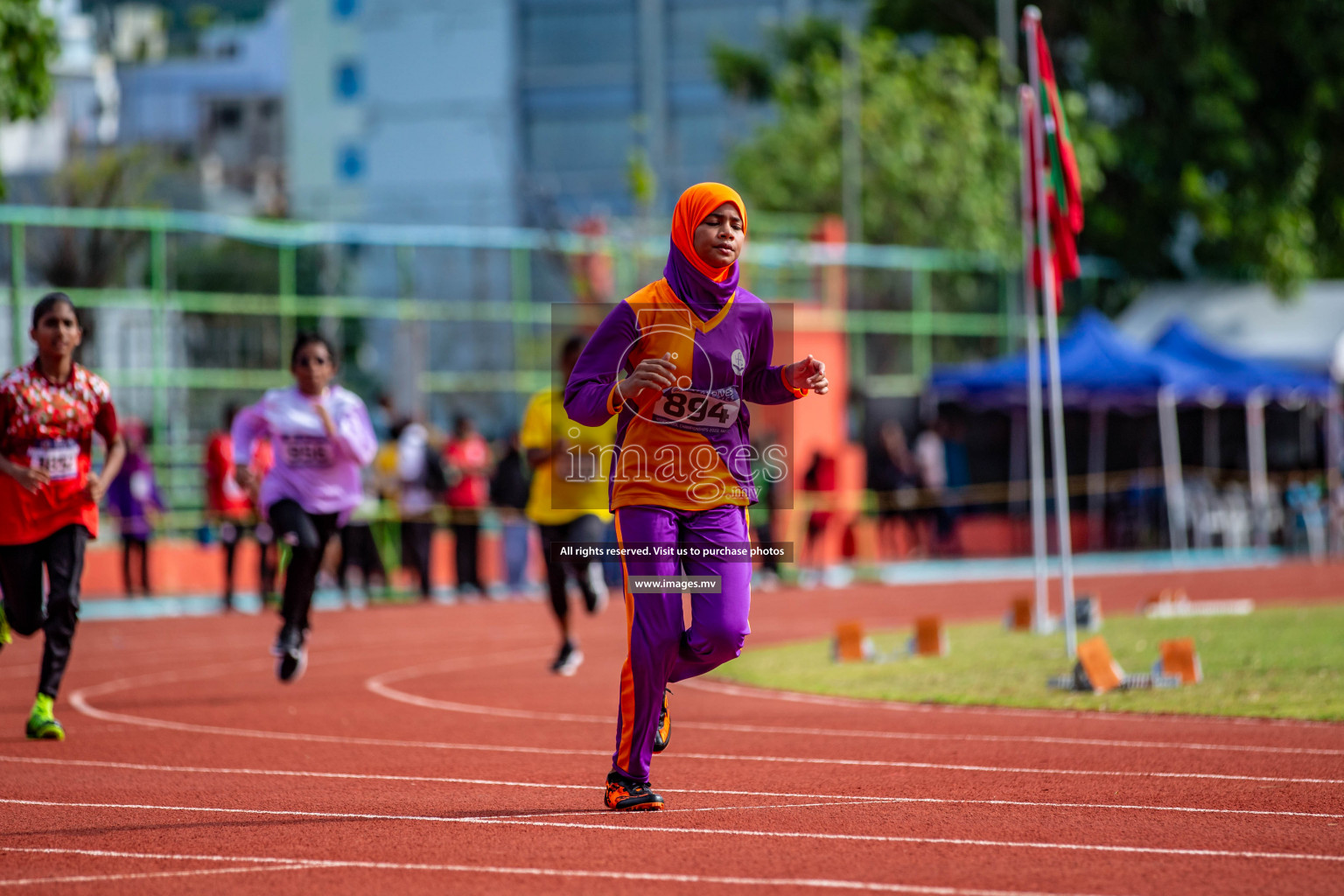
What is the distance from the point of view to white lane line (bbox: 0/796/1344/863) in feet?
20.6

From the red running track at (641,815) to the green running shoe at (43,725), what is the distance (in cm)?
14

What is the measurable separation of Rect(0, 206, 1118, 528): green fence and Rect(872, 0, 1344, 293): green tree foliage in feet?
6.61

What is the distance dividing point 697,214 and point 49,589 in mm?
4700

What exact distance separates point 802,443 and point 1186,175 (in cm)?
989

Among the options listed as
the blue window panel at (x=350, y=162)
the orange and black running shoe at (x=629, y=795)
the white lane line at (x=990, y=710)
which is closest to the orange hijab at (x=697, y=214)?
the orange and black running shoe at (x=629, y=795)

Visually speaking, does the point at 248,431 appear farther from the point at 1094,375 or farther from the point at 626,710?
the point at 1094,375

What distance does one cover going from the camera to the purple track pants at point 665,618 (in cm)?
714

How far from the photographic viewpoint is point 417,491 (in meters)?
23.5

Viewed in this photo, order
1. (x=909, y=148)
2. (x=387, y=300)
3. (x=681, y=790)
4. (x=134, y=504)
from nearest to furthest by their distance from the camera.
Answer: (x=681, y=790)
(x=134, y=504)
(x=387, y=300)
(x=909, y=148)

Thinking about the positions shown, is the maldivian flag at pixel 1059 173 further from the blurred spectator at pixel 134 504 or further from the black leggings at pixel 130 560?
the black leggings at pixel 130 560

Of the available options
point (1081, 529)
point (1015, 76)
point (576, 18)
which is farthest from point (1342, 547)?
point (576, 18)

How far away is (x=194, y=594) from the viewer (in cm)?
2466

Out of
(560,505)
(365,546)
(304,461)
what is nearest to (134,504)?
(365,546)

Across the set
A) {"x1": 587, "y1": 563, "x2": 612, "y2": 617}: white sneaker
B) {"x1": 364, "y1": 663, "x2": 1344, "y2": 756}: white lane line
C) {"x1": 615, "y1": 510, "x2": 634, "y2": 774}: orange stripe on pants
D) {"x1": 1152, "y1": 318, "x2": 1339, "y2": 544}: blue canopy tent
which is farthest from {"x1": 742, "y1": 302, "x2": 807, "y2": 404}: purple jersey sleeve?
{"x1": 1152, "y1": 318, "x2": 1339, "y2": 544}: blue canopy tent
